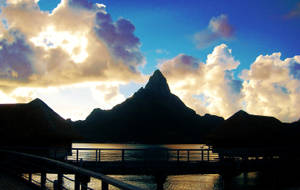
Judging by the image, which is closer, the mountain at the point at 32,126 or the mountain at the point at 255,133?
the mountain at the point at 32,126

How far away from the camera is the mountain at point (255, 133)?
134 ft

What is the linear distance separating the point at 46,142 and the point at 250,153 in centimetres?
2066

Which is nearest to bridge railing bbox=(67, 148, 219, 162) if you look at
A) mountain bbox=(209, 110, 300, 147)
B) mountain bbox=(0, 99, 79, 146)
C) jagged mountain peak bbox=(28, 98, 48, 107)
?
mountain bbox=(209, 110, 300, 147)

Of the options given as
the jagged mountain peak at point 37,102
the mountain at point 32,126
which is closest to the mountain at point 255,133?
the mountain at point 32,126

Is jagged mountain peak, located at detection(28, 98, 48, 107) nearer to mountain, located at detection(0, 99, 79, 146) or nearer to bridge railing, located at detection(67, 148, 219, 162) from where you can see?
mountain, located at detection(0, 99, 79, 146)

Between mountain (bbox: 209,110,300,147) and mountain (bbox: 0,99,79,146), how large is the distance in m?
19.4

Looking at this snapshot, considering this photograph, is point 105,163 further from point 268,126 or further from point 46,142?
point 268,126

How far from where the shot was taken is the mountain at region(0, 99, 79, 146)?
101 ft

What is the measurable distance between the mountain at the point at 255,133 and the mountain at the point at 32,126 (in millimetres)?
19387

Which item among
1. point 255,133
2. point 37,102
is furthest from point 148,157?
point 37,102

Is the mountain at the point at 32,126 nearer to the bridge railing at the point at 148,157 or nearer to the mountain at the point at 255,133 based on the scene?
the bridge railing at the point at 148,157

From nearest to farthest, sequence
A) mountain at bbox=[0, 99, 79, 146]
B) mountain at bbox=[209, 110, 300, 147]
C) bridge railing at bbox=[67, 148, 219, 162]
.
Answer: bridge railing at bbox=[67, 148, 219, 162] < mountain at bbox=[0, 99, 79, 146] < mountain at bbox=[209, 110, 300, 147]

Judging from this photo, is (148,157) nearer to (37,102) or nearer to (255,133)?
(255,133)

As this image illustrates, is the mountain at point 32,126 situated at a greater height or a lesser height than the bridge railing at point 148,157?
greater
